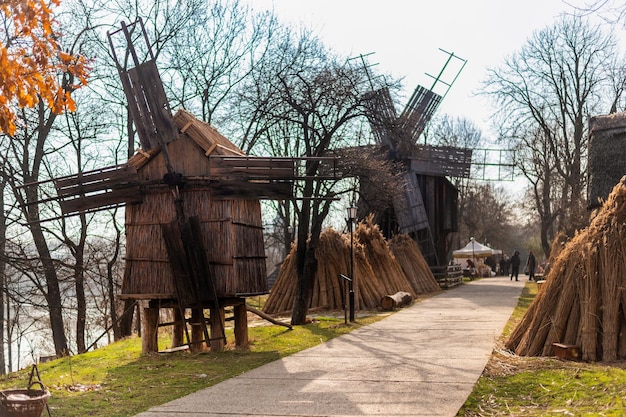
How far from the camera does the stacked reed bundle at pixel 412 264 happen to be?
3059cm

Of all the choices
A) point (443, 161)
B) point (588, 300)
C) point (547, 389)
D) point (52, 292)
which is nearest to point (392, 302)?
point (52, 292)

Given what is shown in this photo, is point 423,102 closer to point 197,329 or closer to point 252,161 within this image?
point 252,161

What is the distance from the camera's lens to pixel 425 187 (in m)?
39.7

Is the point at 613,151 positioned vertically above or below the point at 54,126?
below

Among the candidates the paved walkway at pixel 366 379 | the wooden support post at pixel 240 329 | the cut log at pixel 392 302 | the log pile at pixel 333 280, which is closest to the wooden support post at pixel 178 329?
the wooden support post at pixel 240 329

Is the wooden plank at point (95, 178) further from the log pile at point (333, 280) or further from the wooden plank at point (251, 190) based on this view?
the log pile at point (333, 280)

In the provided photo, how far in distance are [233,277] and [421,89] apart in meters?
28.7

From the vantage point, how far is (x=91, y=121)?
2516cm

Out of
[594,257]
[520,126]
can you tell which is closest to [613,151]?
[594,257]

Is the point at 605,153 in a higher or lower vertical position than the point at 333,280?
higher

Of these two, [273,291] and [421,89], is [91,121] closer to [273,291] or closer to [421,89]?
[273,291]

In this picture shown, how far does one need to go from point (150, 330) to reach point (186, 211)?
8.44ft

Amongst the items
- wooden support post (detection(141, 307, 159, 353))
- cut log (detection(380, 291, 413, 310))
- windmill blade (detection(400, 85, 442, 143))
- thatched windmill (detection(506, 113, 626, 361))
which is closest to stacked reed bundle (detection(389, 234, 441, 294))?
cut log (detection(380, 291, 413, 310))

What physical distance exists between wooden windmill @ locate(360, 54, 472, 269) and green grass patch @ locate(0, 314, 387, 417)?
19.9 meters
